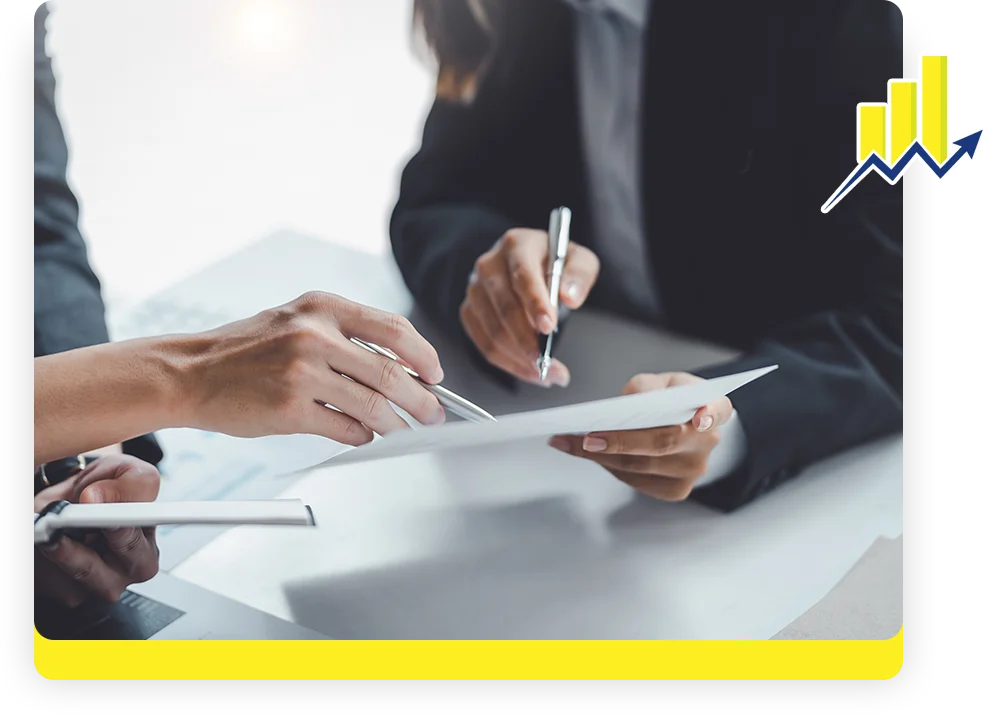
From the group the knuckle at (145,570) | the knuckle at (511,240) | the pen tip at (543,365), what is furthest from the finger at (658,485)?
the knuckle at (145,570)

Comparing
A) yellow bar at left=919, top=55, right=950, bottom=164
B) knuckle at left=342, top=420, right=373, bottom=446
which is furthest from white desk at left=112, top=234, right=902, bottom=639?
yellow bar at left=919, top=55, right=950, bottom=164

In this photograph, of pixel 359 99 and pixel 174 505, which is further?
pixel 359 99

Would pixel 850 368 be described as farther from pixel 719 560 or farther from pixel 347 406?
pixel 347 406

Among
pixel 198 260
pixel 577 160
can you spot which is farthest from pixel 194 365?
pixel 577 160

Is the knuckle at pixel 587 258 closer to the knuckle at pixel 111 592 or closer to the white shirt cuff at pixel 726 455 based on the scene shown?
the white shirt cuff at pixel 726 455

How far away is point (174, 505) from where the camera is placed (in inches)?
20.4

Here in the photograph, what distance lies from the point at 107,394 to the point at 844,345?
1.67ft

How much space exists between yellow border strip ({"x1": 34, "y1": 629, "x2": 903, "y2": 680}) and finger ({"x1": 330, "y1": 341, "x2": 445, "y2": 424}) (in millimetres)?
149

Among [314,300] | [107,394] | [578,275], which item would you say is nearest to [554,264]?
[578,275]

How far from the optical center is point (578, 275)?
2.40 feet

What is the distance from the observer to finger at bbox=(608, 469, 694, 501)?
24.7 inches

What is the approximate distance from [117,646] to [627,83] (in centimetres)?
56

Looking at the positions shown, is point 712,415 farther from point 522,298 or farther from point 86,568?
point 86,568

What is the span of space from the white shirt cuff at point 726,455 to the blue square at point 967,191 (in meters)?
0.20
